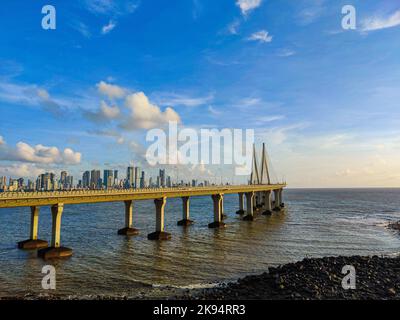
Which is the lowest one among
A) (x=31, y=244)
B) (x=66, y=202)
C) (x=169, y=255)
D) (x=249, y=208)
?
(x=169, y=255)

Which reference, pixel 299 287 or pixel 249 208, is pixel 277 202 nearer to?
pixel 249 208

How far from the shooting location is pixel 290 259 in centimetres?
3566

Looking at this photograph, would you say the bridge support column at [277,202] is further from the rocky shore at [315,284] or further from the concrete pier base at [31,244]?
the concrete pier base at [31,244]

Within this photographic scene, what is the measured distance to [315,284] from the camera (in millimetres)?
22844

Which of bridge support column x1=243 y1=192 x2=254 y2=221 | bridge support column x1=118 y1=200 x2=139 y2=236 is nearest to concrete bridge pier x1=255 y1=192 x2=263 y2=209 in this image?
bridge support column x1=243 y1=192 x2=254 y2=221

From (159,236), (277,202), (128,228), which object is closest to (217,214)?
(159,236)

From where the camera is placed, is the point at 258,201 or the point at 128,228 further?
the point at 258,201

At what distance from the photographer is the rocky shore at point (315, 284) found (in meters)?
21.0

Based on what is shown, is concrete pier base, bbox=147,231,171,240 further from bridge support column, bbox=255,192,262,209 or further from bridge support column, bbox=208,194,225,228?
bridge support column, bbox=255,192,262,209

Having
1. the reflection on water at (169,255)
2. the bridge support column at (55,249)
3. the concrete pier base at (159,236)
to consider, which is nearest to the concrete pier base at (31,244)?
the reflection on water at (169,255)

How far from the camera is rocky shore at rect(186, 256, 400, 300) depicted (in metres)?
21.0

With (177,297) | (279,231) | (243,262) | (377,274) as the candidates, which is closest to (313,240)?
(279,231)
